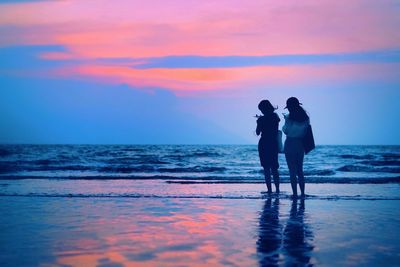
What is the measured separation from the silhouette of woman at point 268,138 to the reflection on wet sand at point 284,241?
3.22 metres

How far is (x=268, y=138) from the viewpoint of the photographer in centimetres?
1077

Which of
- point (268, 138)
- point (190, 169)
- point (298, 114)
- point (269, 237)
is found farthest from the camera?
point (190, 169)

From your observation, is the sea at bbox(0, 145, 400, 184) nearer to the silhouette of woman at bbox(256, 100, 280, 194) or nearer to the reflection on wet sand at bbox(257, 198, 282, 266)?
the silhouette of woman at bbox(256, 100, 280, 194)

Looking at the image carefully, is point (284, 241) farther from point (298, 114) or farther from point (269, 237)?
point (298, 114)

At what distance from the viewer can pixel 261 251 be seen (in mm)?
4547

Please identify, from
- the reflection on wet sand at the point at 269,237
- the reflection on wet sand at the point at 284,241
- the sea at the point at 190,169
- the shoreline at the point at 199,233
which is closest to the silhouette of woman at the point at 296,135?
the shoreline at the point at 199,233

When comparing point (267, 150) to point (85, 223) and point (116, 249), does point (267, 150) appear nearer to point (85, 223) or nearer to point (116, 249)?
point (85, 223)

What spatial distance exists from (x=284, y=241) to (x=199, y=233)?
3.25 feet

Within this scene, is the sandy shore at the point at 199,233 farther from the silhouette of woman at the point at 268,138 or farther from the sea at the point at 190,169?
the sea at the point at 190,169

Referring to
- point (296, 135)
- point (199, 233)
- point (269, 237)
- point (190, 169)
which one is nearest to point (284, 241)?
point (269, 237)

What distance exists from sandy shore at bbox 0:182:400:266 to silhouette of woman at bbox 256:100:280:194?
71.1 inches

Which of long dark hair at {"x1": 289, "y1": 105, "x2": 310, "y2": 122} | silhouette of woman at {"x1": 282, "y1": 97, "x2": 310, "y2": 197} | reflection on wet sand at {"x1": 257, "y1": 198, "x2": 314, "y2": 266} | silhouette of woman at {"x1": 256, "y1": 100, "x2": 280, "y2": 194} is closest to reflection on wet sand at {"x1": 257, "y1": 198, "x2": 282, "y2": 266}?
reflection on wet sand at {"x1": 257, "y1": 198, "x2": 314, "y2": 266}

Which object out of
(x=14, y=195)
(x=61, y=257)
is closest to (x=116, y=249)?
(x=61, y=257)

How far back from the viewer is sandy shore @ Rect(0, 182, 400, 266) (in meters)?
4.26
